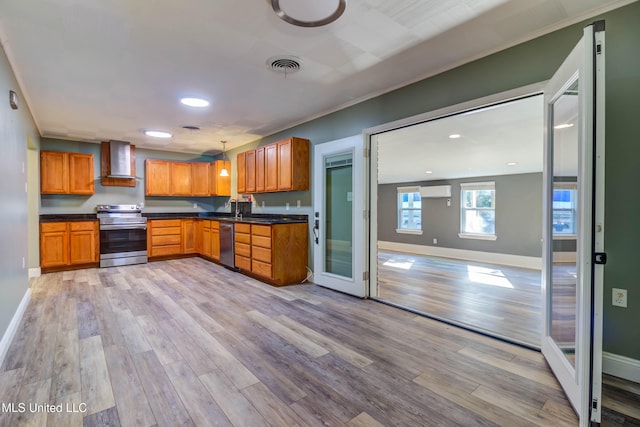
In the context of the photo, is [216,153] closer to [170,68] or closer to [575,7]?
[170,68]

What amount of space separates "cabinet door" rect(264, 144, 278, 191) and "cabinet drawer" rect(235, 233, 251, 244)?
2.80ft

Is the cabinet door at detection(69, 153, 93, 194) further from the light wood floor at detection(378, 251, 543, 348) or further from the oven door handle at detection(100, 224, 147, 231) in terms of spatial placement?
the light wood floor at detection(378, 251, 543, 348)

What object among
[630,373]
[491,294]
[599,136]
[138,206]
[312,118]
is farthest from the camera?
[138,206]

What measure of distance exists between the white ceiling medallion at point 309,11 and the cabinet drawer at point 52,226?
5.46 metres

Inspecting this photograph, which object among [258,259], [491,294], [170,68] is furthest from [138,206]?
[491,294]

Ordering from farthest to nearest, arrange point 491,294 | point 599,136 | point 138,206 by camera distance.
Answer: point 138,206
point 491,294
point 599,136

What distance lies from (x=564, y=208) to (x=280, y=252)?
3.24 meters

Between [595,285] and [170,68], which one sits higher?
[170,68]

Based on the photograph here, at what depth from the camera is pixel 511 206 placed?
23.9 ft

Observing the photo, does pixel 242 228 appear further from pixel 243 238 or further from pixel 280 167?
pixel 280 167

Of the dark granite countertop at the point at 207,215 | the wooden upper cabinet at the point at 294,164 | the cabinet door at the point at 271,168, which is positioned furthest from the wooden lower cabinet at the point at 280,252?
the cabinet door at the point at 271,168

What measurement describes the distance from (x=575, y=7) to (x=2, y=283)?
183 inches

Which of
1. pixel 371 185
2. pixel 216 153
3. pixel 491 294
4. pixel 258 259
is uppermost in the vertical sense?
pixel 216 153

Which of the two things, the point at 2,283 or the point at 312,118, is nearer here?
the point at 2,283
